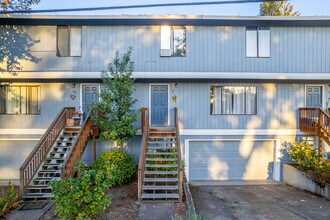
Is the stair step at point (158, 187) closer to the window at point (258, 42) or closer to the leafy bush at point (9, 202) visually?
the leafy bush at point (9, 202)

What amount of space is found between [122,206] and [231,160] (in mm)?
6224

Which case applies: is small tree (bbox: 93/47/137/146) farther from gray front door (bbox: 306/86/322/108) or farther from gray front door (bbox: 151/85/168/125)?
gray front door (bbox: 306/86/322/108)

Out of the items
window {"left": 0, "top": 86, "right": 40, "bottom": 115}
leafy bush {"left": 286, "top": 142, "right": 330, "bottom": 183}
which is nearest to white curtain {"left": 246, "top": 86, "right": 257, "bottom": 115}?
leafy bush {"left": 286, "top": 142, "right": 330, "bottom": 183}

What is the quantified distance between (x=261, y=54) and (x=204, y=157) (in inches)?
222

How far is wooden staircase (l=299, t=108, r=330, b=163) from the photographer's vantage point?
32.7ft

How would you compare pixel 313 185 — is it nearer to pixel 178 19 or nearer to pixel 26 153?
pixel 178 19

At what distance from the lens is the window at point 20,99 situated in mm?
10938

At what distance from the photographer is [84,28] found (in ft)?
35.5

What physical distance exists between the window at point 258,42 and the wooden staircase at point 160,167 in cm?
541

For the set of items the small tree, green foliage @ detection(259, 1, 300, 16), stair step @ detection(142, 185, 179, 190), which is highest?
green foliage @ detection(259, 1, 300, 16)

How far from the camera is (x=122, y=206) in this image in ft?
23.0

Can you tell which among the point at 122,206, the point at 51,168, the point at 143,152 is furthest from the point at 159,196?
the point at 51,168

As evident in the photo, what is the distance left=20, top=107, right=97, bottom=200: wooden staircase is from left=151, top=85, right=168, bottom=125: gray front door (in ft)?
9.73

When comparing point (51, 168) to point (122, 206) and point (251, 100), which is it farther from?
point (251, 100)
